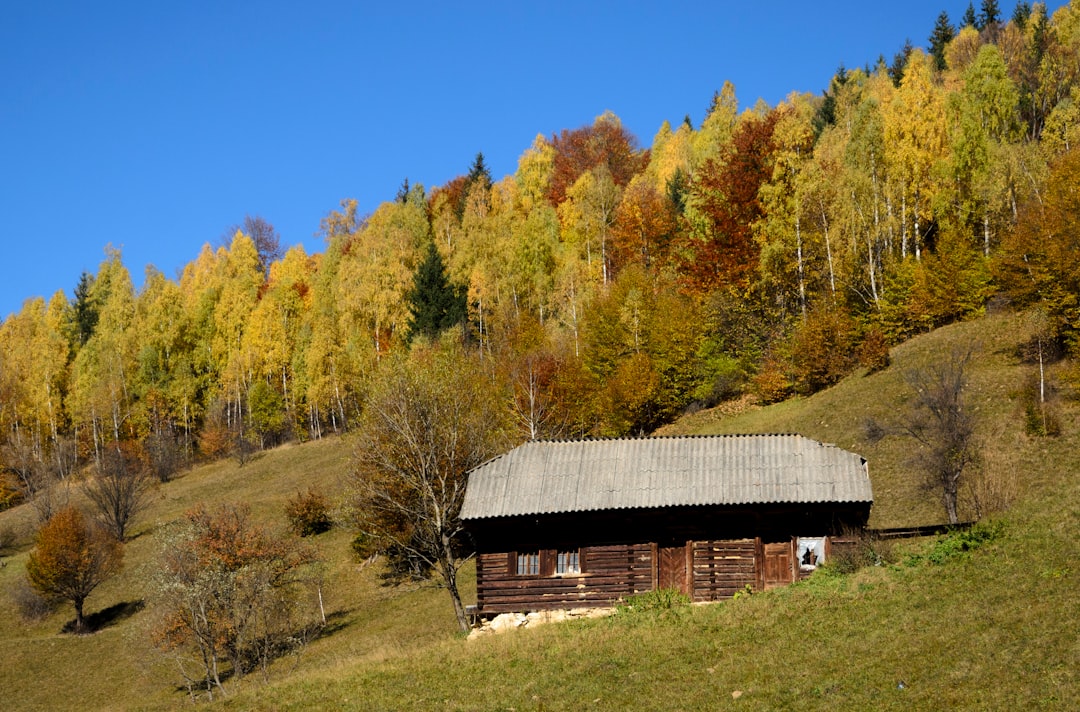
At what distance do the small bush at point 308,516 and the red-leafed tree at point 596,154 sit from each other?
153ft

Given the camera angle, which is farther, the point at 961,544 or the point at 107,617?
the point at 107,617

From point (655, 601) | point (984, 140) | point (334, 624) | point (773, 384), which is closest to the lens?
point (655, 601)

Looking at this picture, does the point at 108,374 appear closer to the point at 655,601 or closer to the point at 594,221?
the point at 594,221

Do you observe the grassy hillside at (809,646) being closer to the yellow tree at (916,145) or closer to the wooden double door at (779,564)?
the wooden double door at (779,564)

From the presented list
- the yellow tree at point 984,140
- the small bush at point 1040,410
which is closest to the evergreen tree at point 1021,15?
the yellow tree at point 984,140

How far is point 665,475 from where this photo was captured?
29.4 m

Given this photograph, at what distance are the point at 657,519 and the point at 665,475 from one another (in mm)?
1377

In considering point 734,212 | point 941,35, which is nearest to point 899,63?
point 941,35

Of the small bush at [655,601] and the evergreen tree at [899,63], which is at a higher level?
the evergreen tree at [899,63]

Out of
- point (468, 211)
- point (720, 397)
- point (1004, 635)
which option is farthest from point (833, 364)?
point (468, 211)

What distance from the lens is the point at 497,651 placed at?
24828 millimetres

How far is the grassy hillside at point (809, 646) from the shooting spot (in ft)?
57.8

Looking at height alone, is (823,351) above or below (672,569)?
above

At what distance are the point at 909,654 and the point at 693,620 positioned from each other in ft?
22.4
